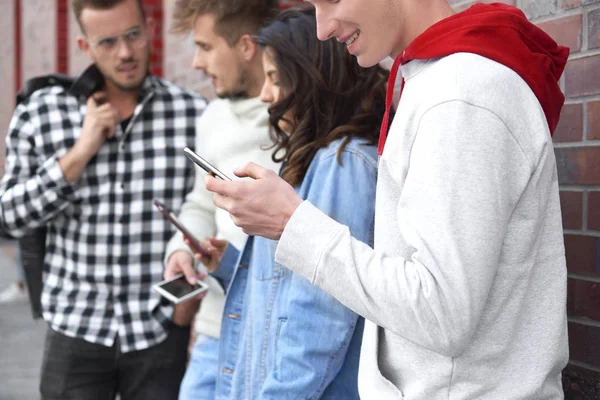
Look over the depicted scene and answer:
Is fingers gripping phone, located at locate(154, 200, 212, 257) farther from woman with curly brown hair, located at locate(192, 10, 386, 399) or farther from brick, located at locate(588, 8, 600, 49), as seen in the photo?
brick, located at locate(588, 8, 600, 49)

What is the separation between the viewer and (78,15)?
11.4ft

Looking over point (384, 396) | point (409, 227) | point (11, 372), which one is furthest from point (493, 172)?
point (11, 372)

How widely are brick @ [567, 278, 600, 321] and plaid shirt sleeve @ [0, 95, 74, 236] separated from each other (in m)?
1.93

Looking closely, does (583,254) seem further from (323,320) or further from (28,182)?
(28,182)

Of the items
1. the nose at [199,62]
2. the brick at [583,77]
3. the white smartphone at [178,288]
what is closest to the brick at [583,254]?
the brick at [583,77]

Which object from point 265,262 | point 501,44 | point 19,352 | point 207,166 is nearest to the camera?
point 501,44

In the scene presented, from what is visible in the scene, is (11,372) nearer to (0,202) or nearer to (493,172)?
(0,202)

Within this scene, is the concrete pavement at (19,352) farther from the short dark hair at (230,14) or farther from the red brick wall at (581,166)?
the red brick wall at (581,166)

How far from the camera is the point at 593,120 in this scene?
2.06 metres

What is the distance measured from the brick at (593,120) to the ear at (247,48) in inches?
53.9

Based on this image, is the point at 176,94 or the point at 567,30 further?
the point at 176,94

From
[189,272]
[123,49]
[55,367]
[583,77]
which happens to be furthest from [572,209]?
[55,367]

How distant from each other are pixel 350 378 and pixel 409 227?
85 cm

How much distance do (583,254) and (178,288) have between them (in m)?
1.34
